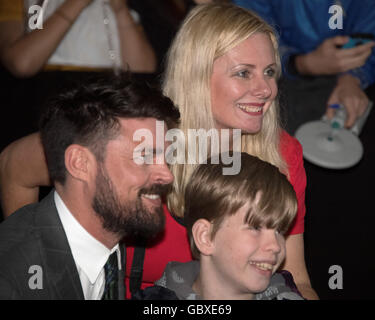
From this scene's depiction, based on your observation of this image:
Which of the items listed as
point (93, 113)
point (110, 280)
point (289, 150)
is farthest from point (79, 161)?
point (289, 150)

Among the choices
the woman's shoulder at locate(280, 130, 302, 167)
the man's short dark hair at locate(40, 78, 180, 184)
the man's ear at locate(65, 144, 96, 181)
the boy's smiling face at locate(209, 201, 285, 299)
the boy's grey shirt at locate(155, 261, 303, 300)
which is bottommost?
the boy's grey shirt at locate(155, 261, 303, 300)

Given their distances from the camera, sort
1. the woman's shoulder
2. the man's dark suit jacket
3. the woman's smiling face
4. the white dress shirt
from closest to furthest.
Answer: the man's dark suit jacket, the white dress shirt, the woman's smiling face, the woman's shoulder

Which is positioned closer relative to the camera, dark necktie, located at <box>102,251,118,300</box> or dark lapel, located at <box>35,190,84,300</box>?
dark lapel, located at <box>35,190,84,300</box>

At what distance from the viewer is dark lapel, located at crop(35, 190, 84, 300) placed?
123 cm

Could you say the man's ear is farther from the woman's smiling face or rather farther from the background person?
the background person

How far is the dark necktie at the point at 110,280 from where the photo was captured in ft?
4.38

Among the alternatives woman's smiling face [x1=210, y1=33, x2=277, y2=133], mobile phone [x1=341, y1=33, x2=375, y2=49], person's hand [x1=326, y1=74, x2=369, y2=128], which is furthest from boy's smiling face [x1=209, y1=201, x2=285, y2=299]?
mobile phone [x1=341, y1=33, x2=375, y2=49]

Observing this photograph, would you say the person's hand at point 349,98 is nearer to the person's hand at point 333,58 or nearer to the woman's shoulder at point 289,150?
the person's hand at point 333,58

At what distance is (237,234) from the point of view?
1.27 meters

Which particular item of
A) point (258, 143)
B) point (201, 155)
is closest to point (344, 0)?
point (258, 143)

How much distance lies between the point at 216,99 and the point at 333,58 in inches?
41.9

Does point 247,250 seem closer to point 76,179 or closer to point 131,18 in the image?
point 76,179

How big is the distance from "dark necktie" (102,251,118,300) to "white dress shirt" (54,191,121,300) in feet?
0.07

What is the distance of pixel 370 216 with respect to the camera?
7.93 ft
